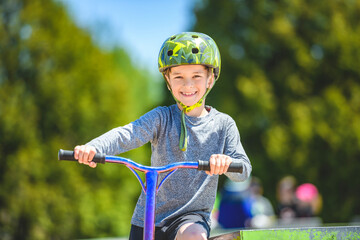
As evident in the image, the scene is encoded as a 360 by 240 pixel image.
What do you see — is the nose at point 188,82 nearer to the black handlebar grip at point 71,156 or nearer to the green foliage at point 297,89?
the black handlebar grip at point 71,156

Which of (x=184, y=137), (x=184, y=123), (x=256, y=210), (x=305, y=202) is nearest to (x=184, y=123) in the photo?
(x=184, y=123)

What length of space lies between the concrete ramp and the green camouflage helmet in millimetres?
1243

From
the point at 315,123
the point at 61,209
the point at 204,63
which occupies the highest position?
the point at 315,123

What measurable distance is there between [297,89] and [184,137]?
44.2 feet

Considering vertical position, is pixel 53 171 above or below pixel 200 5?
below

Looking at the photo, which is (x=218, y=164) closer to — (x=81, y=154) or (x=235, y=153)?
(x=235, y=153)

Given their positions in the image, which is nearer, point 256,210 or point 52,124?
point 256,210

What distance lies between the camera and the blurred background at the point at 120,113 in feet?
41.1

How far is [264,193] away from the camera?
51.3 feet

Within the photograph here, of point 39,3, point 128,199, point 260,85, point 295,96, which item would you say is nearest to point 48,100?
point 39,3

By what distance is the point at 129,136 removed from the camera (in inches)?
116

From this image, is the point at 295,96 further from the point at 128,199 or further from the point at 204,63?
the point at 204,63

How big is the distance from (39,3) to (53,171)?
5342 mm

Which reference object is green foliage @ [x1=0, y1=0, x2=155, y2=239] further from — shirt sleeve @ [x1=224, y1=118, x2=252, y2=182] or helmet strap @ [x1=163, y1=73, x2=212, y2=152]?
shirt sleeve @ [x1=224, y1=118, x2=252, y2=182]
